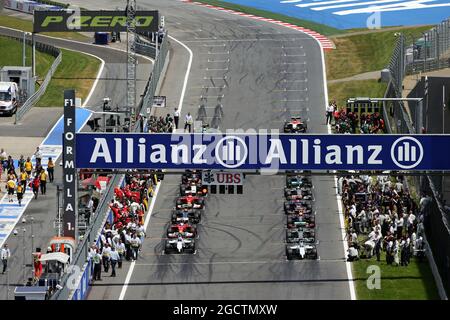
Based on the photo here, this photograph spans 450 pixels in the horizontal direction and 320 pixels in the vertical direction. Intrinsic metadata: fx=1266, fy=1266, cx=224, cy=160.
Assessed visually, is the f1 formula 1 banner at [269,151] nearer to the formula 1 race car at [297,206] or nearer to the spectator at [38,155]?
the formula 1 race car at [297,206]

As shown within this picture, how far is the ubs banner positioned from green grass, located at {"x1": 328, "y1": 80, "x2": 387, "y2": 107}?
1141 inches

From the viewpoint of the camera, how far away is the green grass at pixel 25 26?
3565 inches

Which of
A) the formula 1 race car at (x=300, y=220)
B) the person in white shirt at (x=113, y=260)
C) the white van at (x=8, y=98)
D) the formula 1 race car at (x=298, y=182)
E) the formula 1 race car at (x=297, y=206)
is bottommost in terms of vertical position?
the person in white shirt at (x=113, y=260)

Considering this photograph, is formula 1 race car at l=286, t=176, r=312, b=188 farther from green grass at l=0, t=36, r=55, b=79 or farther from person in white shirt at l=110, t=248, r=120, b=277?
green grass at l=0, t=36, r=55, b=79

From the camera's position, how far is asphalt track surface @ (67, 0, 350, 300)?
43.0 metres

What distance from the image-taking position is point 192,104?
70.2 metres

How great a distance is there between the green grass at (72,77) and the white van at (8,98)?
8.42 feet

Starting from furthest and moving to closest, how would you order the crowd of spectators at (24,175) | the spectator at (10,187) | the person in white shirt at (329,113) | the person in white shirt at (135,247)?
1. the person in white shirt at (329,113)
2. the crowd of spectators at (24,175)
3. the spectator at (10,187)
4. the person in white shirt at (135,247)

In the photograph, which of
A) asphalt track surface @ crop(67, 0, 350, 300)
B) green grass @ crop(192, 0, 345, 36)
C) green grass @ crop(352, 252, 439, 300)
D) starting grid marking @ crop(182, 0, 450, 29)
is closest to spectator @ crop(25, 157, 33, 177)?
asphalt track surface @ crop(67, 0, 350, 300)

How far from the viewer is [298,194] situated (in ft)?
176

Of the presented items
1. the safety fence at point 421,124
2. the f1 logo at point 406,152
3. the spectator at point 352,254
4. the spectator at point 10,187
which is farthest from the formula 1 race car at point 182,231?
the f1 logo at point 406,152

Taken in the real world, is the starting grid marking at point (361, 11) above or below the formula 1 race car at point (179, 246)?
above

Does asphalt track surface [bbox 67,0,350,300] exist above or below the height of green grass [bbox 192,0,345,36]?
below

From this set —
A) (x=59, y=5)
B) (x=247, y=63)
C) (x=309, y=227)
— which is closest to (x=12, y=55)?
(x=59, y=5)
